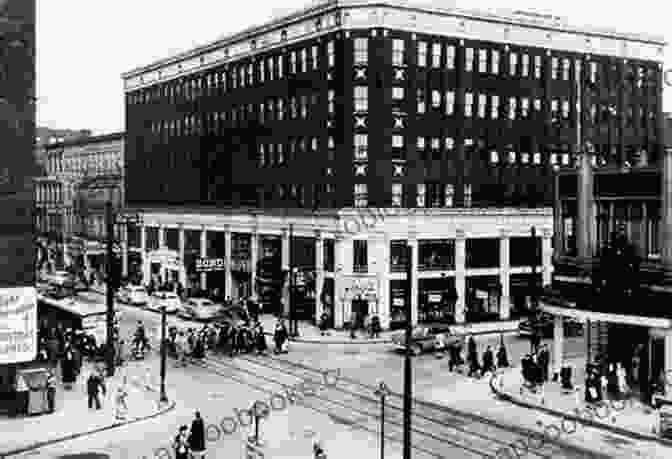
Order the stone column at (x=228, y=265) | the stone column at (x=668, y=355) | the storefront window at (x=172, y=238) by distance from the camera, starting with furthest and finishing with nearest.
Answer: the storefront window at (x=172, y=238) → the stone column at (x=228, y=265) → the stone column at (x=668, y=355)

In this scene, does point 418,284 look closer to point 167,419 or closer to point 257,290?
point 257,290

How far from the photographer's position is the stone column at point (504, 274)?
60.7 meters

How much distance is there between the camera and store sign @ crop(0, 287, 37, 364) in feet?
94.2

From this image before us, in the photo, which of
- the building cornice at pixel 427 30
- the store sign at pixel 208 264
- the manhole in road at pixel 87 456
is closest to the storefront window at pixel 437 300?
the building cornice at pixel 427 30

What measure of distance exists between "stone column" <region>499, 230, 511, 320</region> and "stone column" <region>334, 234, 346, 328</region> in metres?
Result: 12.8

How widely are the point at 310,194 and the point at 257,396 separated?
90.4 feet

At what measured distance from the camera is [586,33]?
6562 centimetres

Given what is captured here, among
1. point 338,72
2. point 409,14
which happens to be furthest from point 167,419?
point 409,14

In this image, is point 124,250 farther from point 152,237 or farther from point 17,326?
point 17,326

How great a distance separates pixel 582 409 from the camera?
A: 3148 cm

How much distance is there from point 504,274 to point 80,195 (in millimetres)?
59683

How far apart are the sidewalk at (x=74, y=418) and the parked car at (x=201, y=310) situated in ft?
63.5

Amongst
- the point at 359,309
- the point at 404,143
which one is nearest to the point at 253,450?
the point at 359,309

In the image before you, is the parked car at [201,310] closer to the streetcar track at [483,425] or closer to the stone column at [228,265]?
the stone column at [228,265]
